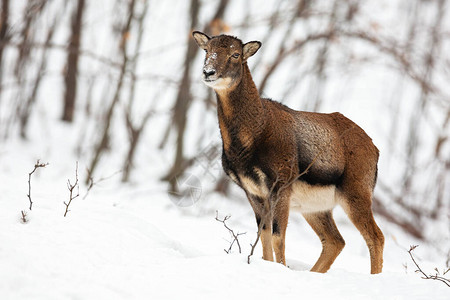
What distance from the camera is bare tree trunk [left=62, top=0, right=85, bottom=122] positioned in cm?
1712

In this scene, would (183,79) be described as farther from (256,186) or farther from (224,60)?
(256,186)

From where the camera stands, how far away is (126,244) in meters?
5.21

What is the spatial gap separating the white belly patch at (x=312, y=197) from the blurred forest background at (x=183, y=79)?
4524 mm

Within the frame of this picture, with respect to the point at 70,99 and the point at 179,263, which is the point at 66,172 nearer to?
the point at 70,99

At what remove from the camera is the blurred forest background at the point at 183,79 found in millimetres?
13414

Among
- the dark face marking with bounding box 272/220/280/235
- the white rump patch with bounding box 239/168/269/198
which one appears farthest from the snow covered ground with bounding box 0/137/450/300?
the white rump patch with bounding box 239/168/269/198

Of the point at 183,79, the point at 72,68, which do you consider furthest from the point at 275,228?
the point at 72,68

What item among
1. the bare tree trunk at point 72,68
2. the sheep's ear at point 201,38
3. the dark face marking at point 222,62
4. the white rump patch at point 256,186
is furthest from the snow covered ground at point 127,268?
the bare tree trunk at point 72,68

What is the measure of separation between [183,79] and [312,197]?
8.05 m

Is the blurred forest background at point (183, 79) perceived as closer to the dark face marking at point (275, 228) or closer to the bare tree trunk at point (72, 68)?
the bare tree trunk at point (72, 68)

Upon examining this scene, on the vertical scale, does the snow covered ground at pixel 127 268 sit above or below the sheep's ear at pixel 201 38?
below

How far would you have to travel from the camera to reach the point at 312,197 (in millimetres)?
6172

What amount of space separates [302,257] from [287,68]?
93.1 feet

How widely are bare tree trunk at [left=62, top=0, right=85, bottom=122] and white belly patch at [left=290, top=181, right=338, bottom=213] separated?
12011 mm
